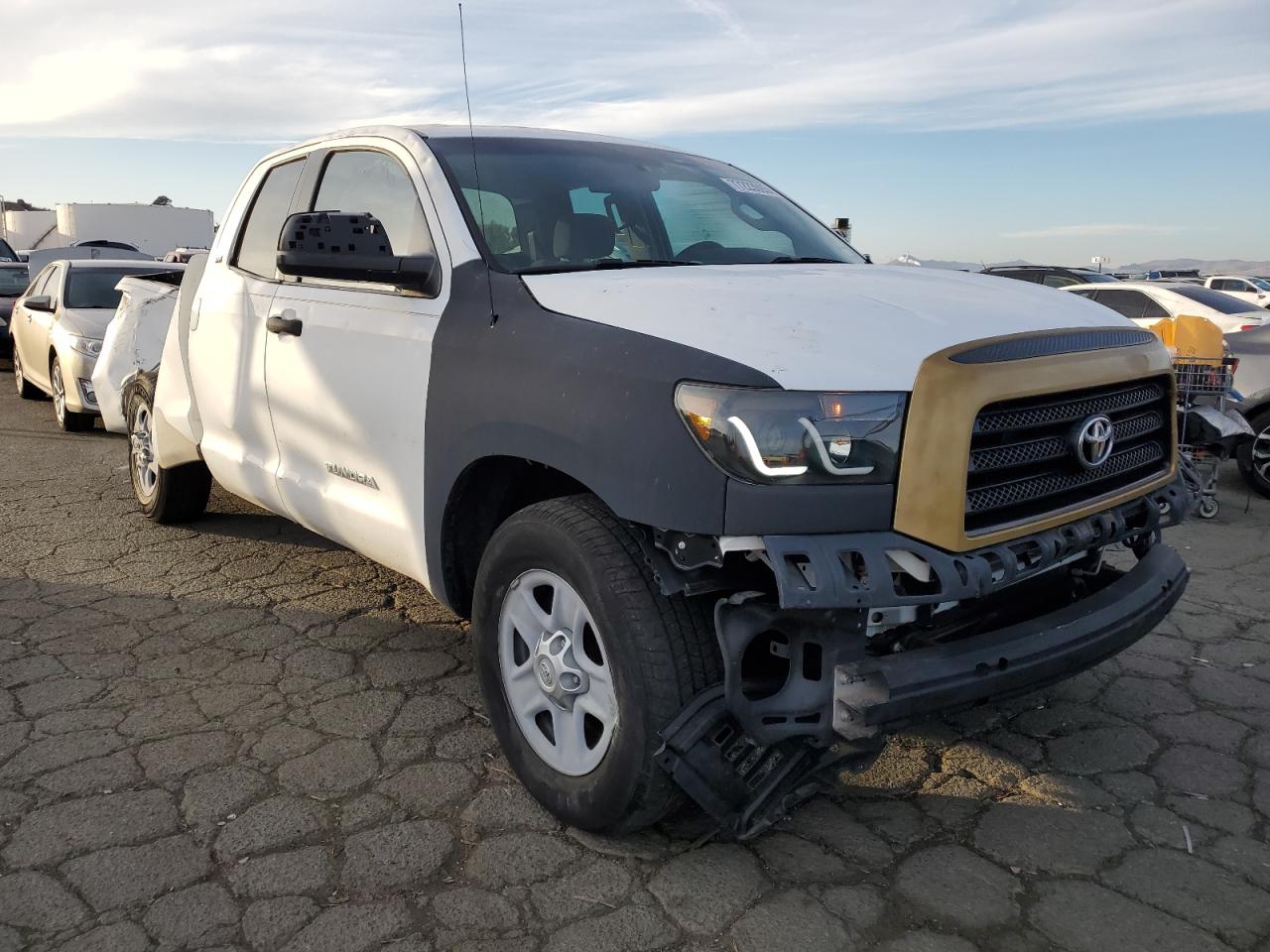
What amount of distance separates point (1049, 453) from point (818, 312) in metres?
0.70

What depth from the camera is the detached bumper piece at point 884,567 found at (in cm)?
233

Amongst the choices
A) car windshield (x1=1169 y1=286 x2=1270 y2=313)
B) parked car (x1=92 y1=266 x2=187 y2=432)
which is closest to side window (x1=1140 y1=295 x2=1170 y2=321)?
car windshield (x1=1169 y1=286 x2=1270 y2=313)

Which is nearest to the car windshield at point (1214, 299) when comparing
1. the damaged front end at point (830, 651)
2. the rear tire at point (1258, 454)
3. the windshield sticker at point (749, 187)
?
the rear tire at point (1258, 454)

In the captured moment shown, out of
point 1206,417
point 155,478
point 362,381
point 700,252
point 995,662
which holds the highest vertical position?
point 700,252

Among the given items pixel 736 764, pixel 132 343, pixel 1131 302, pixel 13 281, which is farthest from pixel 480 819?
pixel 13 281

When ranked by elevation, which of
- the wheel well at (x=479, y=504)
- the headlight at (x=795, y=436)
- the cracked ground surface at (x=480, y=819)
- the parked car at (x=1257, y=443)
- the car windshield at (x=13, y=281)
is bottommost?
the cracked ground surface at (x=480, y=819)

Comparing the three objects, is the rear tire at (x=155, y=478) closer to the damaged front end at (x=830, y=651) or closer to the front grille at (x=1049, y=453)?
the damaged front end at (x=830, y=651)

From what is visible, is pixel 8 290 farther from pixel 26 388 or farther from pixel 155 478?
pixel 155 478

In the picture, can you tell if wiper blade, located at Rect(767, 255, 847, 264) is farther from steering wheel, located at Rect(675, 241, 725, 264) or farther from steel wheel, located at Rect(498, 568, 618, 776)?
steel wheel, located at Rect(498, 568, 618, 776)

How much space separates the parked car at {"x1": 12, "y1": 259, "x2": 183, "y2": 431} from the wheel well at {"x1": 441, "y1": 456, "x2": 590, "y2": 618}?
6.85m

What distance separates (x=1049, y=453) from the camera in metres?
2.77

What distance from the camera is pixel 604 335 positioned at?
9.00 ft

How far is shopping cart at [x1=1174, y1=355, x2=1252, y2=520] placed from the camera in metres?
5.58

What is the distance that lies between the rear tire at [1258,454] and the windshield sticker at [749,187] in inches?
189
